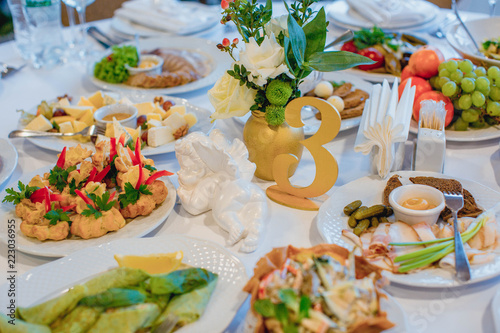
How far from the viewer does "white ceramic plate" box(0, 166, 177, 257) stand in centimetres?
109

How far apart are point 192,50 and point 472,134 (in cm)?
153

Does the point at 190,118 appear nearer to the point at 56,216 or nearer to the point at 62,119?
the point at 62,119

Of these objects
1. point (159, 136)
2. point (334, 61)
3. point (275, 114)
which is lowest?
point (159, 136)

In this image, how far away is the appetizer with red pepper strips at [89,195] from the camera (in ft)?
3.71

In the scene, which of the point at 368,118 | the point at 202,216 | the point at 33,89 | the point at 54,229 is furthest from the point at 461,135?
the point at 33,89

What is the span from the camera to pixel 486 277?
95 cm

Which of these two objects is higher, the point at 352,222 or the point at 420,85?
the point at 420,85

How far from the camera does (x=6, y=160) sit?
1.47 metres

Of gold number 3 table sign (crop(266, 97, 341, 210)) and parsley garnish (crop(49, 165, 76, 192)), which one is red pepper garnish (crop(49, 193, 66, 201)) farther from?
gold number 3 table sign (crop(266, 97, 341, 210))

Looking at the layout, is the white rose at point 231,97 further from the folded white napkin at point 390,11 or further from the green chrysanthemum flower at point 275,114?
the folded white napkin at point 390,11

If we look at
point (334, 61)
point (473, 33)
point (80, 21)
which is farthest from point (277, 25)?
point (80, 21)

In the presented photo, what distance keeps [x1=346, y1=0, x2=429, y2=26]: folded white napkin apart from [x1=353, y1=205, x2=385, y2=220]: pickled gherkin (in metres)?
1.61

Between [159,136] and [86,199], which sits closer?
[86,199]

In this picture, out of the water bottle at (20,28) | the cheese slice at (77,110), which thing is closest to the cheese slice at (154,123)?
the cheese slice at (77,110)
